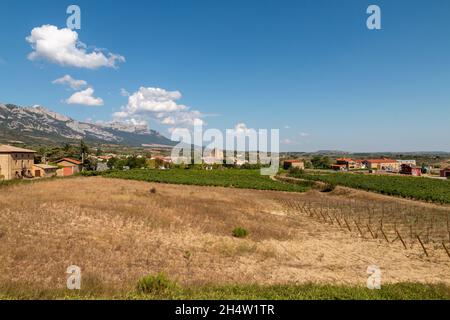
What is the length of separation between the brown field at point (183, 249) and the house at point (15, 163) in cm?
3743

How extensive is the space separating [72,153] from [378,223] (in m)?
88.8

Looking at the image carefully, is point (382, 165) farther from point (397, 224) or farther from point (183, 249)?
point (183, 249)

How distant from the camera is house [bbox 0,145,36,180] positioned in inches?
2041

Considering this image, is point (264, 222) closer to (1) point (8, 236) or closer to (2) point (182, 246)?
(2) point (182, 246)

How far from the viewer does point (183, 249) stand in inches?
583

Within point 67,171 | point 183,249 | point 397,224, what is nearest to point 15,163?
point 67,171

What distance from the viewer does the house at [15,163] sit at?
5184cm

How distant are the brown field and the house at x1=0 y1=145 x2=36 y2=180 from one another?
37427 mm

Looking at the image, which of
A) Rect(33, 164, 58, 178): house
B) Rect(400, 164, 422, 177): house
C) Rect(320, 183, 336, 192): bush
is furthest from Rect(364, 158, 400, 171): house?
Rect(33, 164, 58, 178): house

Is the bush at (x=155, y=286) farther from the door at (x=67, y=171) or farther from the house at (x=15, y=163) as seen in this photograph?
the door at (x=67, y=171)

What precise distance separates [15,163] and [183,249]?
182 feet

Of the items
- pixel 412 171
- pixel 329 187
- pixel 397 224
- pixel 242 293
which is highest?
pixel 242 293

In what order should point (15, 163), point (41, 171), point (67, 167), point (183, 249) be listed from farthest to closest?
point (67, 167) → point (41, 171) → point (15, 163) → point (183, 249)

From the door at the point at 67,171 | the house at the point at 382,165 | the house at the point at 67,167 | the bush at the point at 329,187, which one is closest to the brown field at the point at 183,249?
the bush at the point at 329,187
